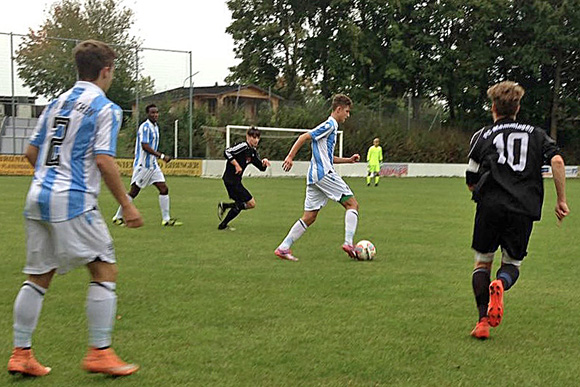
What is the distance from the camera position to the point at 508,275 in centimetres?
521

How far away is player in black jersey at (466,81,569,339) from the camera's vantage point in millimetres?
5051

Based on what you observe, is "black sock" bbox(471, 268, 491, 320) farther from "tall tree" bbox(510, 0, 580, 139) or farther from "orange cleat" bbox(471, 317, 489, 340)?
"tall tree" bbox(510, 0, 580, 139)

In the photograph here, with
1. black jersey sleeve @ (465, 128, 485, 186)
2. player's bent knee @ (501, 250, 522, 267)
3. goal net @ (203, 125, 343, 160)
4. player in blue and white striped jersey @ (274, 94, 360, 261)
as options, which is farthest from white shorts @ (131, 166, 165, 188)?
goal net @ (203, 125, 343, 160)

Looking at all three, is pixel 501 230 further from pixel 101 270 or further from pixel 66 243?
pixel 66 243

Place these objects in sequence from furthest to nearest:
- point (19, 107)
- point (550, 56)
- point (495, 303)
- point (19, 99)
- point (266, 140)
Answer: point (550, 56)
point (266, 140)
point (19, 99)
point (19, 107)
point (495, 303)

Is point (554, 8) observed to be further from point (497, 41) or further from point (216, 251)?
point (216, 251)

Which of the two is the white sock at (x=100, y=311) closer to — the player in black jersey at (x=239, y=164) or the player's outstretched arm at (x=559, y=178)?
the player's outstretched arm at (x=559, y=178)

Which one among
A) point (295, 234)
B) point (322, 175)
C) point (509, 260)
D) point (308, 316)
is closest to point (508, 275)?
point (509, 260)

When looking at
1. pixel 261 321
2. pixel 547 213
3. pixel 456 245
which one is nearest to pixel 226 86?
pixel 547 213

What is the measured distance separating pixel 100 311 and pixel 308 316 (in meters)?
2.03

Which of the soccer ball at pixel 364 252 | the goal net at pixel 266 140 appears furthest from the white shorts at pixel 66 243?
the goal net at pixel 266 140

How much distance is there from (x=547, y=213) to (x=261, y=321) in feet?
39.5

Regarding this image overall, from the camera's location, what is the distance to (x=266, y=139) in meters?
34.3

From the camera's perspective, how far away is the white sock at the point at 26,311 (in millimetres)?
4121
